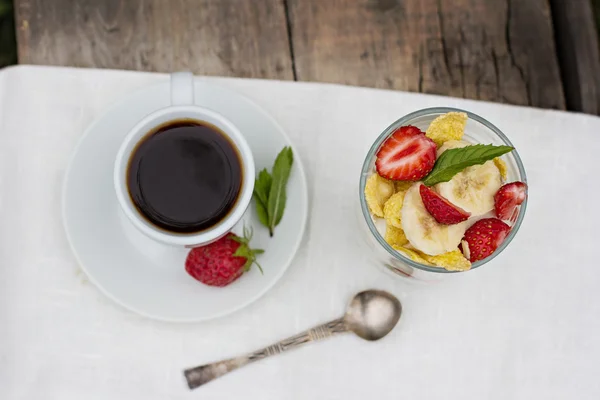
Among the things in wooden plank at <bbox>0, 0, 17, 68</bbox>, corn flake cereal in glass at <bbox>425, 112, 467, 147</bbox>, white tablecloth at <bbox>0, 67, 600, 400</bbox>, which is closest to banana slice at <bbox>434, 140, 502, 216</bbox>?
corn flake cereal in glass at <bbox>425, 112, 467, 147</bbox>

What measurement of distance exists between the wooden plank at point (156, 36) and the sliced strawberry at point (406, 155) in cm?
30

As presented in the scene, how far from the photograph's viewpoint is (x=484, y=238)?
0.83m

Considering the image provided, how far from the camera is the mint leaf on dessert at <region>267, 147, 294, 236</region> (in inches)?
37.5

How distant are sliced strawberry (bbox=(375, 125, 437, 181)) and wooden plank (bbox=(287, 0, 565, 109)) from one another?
27 centimetres

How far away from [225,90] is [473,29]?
1.47 feet

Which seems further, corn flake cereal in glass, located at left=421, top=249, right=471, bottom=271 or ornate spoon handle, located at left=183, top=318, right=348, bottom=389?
ornate spoon handle, located at left=183, top=318, right=348, bottom=389

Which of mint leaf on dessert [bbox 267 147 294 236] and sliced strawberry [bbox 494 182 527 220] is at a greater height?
mint leaf on dessert [bbox 267 147 294 236]

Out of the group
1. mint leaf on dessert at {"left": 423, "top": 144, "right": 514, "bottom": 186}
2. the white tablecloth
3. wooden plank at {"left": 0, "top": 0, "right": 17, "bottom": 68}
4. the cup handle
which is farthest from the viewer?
wooden plank at {"left": 0, "top": 0, "right": 17, "bottom": 68}

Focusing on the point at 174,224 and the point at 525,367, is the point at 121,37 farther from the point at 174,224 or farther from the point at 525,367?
the point at 525,367

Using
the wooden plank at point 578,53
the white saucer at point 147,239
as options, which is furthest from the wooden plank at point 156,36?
the wooden plank at point 578,53

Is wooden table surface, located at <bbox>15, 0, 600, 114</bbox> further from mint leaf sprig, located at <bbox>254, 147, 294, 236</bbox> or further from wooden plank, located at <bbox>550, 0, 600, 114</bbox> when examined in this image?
mint leaf sprig, located at <bbox>254, 147, 294, 236</bbox>

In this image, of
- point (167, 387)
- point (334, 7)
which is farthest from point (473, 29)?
point (167, 387)

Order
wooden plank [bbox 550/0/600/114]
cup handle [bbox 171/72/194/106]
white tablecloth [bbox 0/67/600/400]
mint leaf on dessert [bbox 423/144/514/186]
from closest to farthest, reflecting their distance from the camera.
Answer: mint leaf on dessert [bbox 423/144/514/186] < cup handle [bbox 171/72/194/106] < white tablecloth [bbox 0/67/600/400] < wooden plank [bbox 550/0/600/114]

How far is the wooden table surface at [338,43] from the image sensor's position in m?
1.07
